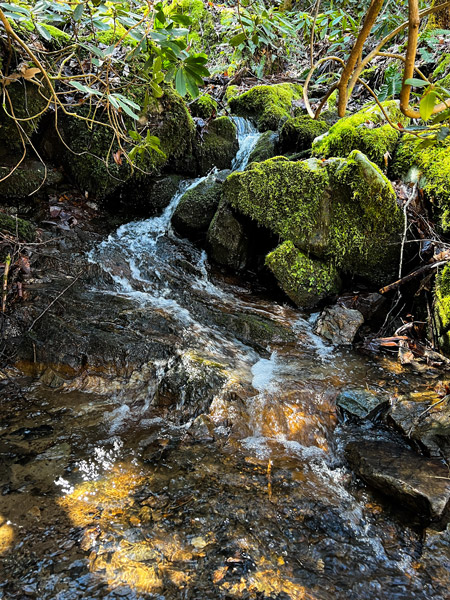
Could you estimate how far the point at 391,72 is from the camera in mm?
6051

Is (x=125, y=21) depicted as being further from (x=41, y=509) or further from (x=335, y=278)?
(x=335, y=278)

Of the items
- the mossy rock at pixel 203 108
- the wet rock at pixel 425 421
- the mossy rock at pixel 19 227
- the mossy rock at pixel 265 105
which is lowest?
the wet rock at pixel 425 421

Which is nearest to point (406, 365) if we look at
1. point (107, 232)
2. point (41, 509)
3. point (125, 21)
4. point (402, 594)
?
point (402, 594)

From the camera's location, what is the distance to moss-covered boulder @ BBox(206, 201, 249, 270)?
541 centimetres

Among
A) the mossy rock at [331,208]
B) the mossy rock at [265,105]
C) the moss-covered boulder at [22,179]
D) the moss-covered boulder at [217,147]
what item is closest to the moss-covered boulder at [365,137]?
the mossy rock at [331,208]

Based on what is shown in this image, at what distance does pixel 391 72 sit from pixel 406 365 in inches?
206

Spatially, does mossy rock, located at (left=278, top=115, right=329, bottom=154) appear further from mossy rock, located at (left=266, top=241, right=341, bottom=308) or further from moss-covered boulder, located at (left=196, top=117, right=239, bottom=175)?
mossy rock, located at (left=266, top=241, right=341, bottom=308)

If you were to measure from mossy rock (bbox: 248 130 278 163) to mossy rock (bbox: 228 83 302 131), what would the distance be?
818mm

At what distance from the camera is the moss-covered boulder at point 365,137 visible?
5156 mm

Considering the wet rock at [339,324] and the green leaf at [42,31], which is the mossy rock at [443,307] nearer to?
the wet rock at [339,324]

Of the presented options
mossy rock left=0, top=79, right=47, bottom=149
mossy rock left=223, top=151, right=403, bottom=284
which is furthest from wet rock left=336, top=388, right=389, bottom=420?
mossy rock left=0, top=79, right=47, bottom=149

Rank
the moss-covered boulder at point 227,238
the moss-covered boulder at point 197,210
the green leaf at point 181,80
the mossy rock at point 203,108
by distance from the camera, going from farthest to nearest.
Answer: the mossy rock at point 203,108
the moss-covered boulder at point 197,210
the moss-covered boulder at point 227,238
the green leaf at point 181,80

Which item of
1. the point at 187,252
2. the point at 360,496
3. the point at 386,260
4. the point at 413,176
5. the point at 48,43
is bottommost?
the point at 360,496

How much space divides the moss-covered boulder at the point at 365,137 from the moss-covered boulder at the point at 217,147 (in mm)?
2259
